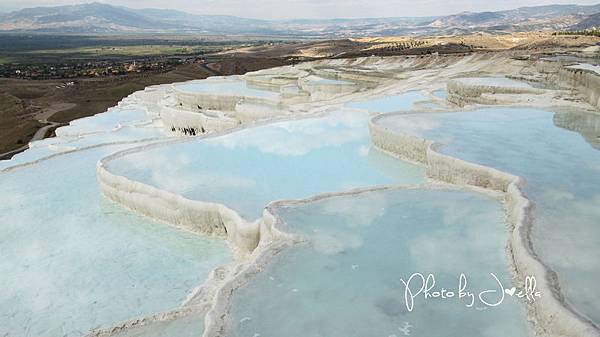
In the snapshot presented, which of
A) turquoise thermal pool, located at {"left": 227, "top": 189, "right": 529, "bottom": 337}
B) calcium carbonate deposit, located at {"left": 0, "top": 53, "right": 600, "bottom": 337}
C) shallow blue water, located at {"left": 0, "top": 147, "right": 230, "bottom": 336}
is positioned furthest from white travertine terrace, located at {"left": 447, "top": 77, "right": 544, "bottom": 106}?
shallow blue water, located at {"left": 0, "top": 147, "right": 230, "bottom": 336}

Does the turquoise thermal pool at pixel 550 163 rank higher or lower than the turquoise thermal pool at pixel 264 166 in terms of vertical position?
higher

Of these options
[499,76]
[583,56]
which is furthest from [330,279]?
[583,56]

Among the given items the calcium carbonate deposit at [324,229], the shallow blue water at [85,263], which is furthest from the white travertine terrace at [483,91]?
the shallow blue water at [85,263]

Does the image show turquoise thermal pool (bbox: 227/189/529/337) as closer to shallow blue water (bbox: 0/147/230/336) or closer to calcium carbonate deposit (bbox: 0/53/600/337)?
calcium carbonate deposit (bbox: 0/53/600/337)

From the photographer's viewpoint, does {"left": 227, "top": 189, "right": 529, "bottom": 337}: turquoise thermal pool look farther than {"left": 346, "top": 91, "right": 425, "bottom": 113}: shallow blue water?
No

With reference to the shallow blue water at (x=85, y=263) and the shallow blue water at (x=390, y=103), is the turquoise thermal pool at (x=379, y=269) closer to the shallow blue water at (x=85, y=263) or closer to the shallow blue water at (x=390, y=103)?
Answer: the shallow blue water at (x=85, y=263)
